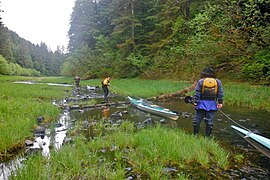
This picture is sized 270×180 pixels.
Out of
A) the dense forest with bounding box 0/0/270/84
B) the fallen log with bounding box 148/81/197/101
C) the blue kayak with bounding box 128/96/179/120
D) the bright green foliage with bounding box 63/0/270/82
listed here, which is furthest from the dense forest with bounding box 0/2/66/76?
the blue kayak with bounding box 128/96/179/120

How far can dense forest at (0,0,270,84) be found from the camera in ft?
42.7

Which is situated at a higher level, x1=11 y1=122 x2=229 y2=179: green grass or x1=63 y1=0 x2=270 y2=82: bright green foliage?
x1=63 y1=0 x2=270 y2=82: bright green foliage

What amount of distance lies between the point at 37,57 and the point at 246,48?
142048 mm

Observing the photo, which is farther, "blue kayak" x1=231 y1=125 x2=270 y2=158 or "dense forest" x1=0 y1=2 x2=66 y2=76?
"dense forest" x1=0 y1=2 x2=66 y2=76

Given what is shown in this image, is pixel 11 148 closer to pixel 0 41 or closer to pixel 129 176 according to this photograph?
pixel 129 176

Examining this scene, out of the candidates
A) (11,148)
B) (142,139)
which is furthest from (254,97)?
(11,148)

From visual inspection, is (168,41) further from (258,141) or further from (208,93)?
(258,141)

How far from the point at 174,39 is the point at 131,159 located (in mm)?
27480

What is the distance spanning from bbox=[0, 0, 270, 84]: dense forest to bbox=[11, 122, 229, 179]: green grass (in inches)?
284

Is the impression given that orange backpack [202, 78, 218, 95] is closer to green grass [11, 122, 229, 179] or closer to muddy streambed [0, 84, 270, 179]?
green grass [11, 122, 229, 179]

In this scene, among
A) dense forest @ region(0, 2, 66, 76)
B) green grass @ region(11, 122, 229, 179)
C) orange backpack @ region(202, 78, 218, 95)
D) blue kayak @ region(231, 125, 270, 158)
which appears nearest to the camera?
green grass @ region(11, 122, 229, 179)

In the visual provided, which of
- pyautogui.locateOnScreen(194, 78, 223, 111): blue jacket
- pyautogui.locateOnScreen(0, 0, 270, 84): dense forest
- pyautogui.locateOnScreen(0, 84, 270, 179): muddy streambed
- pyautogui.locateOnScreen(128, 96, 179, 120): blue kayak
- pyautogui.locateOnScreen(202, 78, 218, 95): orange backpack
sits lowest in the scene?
pyautogui.locateOnScreen(0, 84, 270, 179): muddy streambed

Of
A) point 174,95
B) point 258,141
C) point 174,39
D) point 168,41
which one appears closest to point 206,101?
point 258,141

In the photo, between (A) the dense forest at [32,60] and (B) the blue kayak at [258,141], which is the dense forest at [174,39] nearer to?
(B) the blue kayak at [258,141]
